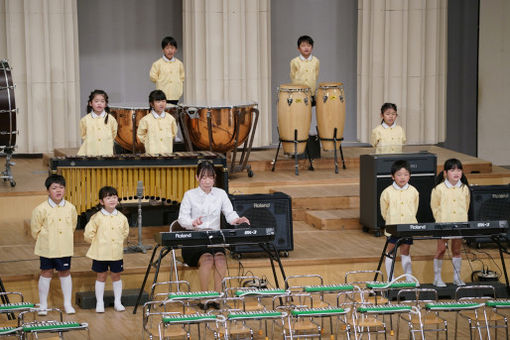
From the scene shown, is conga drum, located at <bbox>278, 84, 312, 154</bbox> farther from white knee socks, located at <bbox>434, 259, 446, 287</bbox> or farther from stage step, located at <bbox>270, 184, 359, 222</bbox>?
white knee socks, located at <bbox>434, 259, 446, 287</bbox>

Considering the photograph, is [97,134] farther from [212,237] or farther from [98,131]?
[212,237]

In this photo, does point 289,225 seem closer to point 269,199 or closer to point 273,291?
point 269,199

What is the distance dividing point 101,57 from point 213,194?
20.3 feet

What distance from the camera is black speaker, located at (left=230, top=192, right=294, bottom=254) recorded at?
972cm

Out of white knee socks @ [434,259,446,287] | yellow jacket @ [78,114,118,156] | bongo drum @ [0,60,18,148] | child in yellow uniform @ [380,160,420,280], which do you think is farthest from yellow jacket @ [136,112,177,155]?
white knee socks @ [434,259,446,287]

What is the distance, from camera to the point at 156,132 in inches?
429

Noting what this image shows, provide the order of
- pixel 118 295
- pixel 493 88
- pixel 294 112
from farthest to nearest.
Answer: pixel 493 88 < pixel 294 112 < pixel 118 295

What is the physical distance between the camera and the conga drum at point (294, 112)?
482 inches

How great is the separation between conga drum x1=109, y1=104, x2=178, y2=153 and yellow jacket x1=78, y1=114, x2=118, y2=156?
66 centimetres

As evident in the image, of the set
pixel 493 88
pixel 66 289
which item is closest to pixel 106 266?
pixel 66 289

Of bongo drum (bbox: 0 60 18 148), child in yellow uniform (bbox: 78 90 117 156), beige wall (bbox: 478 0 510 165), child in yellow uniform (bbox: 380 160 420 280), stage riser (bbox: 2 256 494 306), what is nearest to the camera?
stage riser (bbox: 2 256 494 306)

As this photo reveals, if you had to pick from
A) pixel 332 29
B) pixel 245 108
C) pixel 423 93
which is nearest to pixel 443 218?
pixel 245 108

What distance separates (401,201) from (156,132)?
272 cm

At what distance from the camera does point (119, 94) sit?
48.9 feet
